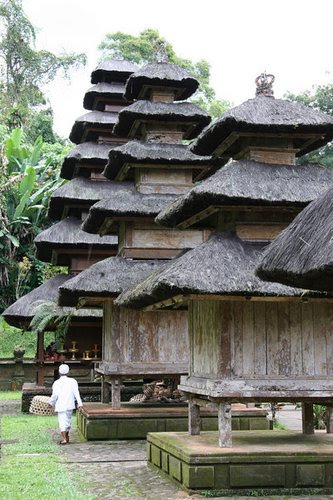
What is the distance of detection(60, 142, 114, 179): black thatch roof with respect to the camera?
2188cm

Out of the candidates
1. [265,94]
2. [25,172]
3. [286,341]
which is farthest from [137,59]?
[286,341]

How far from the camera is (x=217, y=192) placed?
34.7 feet

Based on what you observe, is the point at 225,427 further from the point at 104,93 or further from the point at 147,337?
the point at 104,93

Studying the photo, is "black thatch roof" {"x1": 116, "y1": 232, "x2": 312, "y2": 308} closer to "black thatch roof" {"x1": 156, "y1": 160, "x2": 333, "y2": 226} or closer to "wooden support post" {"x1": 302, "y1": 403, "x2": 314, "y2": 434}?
"black thatch roof" {"x1": 156, "y1": 160, "x2": 333, "y2": 226}

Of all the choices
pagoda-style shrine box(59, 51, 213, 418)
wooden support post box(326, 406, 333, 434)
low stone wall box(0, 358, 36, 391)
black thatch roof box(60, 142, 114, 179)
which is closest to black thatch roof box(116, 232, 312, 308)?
wooden support post box(326, 406, 333, 434)

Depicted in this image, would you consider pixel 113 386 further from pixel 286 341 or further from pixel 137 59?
pixel 137 59

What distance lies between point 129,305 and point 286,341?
2.83 metres

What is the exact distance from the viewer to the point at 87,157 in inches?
859

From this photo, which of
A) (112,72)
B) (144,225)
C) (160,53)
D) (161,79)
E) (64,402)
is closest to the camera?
(64,402)

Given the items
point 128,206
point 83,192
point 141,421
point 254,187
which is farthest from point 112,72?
point 254,187

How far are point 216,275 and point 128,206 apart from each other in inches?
244

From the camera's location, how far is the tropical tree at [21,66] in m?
39.4

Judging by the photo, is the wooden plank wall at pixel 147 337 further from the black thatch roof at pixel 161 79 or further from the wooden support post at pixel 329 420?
the black thatch roof at pixel 161 79

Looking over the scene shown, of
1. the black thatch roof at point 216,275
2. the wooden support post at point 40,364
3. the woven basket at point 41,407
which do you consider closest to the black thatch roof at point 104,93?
the wooden support post at point 40,364
